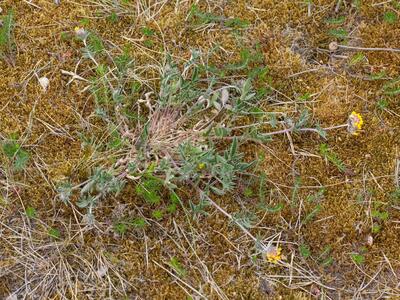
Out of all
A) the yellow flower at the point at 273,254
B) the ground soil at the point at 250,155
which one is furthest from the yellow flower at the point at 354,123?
the yellow flower at the point at 273,254

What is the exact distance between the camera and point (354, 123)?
241 cm

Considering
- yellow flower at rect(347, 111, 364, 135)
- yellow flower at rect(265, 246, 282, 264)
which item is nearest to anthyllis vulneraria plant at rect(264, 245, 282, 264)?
yellow flower at rect(265, 246, 282, 264)

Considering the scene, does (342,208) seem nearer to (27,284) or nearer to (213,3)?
(213,3)

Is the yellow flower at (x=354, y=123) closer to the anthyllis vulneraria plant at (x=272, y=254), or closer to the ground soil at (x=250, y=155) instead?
the ground soil at (x=250, y=155)

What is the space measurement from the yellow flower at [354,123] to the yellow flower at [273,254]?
2.02 ft

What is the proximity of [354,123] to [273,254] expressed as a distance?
67 centimetres

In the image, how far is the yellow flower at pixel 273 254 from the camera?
224cm

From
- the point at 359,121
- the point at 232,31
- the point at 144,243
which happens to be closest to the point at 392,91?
the point at 359,121

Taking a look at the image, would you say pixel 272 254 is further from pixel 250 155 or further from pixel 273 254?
pixel 250 155

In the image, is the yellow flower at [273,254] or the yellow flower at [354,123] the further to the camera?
the yellow flower at [354,123]

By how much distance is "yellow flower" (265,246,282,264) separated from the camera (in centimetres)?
224

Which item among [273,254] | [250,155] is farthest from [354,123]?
[273,254]

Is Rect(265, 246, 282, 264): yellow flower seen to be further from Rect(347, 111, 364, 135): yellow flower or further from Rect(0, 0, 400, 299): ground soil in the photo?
Rect(347, 111, 364, 135): yellow flower

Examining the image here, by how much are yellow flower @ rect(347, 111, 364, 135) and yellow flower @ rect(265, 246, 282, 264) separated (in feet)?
2.02
